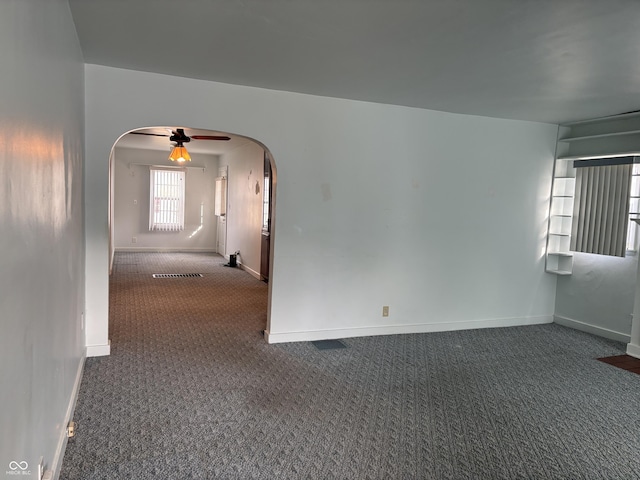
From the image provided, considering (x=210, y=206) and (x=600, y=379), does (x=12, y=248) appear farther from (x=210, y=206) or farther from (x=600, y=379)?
(x=210, y=206)

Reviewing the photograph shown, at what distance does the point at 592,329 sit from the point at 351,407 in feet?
12.1

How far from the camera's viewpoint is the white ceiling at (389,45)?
8.13ft

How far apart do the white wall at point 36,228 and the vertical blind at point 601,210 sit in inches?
206

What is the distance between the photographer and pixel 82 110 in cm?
349

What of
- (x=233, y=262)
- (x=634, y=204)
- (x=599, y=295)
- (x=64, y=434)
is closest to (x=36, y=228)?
(x=64, y=434)

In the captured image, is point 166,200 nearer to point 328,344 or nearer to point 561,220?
point 328,344

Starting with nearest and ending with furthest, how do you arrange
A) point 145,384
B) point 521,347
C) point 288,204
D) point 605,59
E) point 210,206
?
point 605,59 < point 145,384 < point 288,204 < point 521,347 < point 210,206

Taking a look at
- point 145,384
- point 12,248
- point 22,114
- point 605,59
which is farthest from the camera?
point 145,384

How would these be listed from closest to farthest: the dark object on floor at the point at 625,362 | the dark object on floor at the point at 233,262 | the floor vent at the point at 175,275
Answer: the dark object on floor at the point at 625,362 → the floor vent at the point at 175,275 → the dark object on floor at the point at 233,262

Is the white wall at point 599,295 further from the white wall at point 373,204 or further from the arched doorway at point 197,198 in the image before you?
the arched doorway at point 197,198

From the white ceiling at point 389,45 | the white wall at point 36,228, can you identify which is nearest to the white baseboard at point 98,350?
the white wall at point 36,228

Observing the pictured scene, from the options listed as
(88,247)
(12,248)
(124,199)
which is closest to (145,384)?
(88,247)

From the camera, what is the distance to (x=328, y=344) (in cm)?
452

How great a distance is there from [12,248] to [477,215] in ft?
15.6
